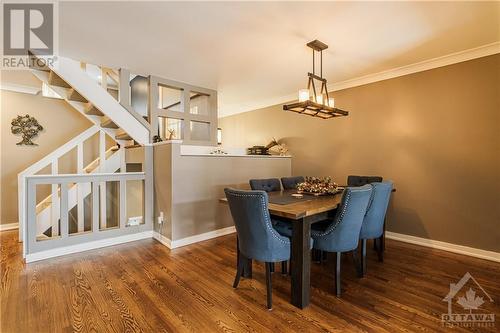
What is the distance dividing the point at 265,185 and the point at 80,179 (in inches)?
102

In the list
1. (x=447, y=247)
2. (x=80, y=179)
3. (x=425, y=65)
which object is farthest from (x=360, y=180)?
(x=80, y=179)

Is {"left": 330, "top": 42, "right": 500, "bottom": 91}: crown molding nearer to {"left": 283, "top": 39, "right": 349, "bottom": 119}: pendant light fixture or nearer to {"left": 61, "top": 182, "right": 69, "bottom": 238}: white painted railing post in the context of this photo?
{"left": 283, "top": 39, "right": 349, "bottom": 119}: pendant light fixture

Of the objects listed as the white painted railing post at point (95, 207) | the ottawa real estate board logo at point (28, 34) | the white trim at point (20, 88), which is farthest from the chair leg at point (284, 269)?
the white trim at point (20, 88)

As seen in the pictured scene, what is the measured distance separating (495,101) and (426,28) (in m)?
1.38

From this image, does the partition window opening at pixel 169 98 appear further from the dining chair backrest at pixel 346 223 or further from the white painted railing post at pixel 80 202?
the dining chair backrest at pixel 346 223

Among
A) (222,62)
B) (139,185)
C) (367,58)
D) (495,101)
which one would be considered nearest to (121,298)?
(139,185)

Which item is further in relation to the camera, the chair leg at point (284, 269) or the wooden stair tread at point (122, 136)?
the wooden stair tread at point (122, 136)

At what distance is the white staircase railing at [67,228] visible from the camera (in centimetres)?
303

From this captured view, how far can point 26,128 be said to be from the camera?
15.4 ft

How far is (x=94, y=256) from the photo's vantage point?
319 cm

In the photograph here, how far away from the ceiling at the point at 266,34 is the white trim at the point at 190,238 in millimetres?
2584

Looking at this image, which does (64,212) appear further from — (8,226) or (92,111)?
(8,226)

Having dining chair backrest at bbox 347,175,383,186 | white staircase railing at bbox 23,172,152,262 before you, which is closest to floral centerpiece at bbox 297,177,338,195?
dining chair backrest at bbox 347,175,383,186

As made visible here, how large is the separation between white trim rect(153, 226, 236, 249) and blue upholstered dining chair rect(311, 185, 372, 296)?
80.9 inches
